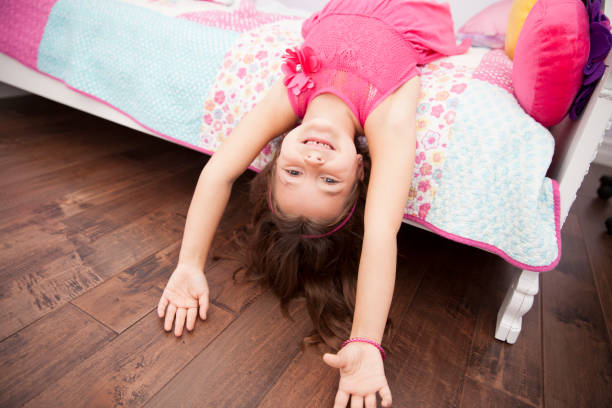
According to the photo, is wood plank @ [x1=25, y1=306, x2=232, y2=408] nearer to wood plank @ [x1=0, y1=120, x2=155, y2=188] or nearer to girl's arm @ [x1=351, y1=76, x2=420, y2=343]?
girl's arm @ [x1=351, y1=76, x2=420, y2=343]

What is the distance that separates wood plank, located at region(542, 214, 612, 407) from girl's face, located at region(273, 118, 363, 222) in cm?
61

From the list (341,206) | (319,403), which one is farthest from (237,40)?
(319,403)

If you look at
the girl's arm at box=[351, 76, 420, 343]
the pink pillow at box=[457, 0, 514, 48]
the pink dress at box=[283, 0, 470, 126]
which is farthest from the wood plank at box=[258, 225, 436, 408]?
the pink pillow at box=[457, 0, 514, 48]

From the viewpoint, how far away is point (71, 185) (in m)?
1.26

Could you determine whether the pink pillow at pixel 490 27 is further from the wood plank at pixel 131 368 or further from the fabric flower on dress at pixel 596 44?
the wood plank at pixel 131 368

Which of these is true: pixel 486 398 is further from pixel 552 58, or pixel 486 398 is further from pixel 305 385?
pixel 552 58

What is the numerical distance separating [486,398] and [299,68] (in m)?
0.87

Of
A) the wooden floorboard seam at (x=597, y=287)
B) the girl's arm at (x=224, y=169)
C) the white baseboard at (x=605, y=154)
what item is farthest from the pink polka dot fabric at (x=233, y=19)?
the white baseboard at (x=605, y=154)

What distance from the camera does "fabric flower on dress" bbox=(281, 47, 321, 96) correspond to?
2.99 feet

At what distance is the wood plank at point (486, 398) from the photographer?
71 cm

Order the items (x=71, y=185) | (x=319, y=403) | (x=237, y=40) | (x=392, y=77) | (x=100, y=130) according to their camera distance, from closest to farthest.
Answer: (x=319, y=403)
(x=392, y=77)
(x=237, y=40)
(x=71, y=185)
(x=100, y=130)

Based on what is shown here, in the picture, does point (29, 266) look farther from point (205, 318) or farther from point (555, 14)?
point (555, 14)

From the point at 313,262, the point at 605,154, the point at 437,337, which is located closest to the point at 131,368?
the point at 313,262

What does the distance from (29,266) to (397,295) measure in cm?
94
